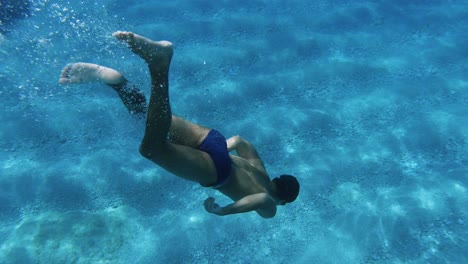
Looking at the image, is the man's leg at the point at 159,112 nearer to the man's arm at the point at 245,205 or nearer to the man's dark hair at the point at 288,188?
the man's arm at the point at 245,205

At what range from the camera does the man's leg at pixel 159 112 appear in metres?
3.21

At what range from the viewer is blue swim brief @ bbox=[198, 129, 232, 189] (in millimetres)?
4074

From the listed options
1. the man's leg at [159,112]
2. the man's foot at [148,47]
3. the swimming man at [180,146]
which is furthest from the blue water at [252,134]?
A: the man's foot at [148,47]

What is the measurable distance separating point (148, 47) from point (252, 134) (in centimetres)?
415

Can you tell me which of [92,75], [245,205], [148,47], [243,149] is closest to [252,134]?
[243,149]

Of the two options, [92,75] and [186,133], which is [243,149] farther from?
[92,75]

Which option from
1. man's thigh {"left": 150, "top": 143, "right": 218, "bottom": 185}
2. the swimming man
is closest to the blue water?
the swimming man

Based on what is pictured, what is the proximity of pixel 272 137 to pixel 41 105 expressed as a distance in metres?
5.15

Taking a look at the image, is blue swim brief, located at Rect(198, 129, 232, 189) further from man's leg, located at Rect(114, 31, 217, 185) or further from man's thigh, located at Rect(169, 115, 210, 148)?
man's leg, located at Rect(114, 31, 217, 185)

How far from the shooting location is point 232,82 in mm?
8227

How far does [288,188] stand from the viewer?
14.3 ft

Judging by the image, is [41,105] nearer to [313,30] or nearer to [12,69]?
[12,69]

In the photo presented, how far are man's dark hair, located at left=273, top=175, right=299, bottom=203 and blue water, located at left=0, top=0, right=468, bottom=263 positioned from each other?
1533 millimetres

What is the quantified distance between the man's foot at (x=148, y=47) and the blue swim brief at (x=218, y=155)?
1.22 m
